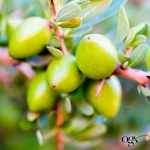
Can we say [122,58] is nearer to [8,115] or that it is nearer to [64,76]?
[64,76]

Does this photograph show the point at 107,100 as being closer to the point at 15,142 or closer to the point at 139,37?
the point at 139,37

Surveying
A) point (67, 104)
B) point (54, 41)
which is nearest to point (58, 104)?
point (67, 104)

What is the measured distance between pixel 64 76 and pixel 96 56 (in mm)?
82

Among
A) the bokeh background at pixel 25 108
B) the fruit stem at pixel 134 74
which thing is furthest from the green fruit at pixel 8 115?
the fruit stem at pixel 134 74

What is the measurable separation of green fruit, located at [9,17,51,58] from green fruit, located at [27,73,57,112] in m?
0.08

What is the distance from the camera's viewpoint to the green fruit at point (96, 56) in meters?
0.77

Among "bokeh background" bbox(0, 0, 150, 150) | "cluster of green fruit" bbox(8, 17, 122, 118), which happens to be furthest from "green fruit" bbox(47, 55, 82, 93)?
"bokeh background" bbox(0, 0, 150, 150)

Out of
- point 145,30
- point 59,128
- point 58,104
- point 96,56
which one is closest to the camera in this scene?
point 96,56

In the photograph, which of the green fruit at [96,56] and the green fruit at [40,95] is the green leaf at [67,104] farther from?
the green fruit at [96,56]

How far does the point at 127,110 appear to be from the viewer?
1.32 metres

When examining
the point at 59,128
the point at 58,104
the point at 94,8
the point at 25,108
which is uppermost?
the point at 94,8

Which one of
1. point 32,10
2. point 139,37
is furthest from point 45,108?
point 32,10

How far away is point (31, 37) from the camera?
2.84ft

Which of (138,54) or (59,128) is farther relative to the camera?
(59,128)
